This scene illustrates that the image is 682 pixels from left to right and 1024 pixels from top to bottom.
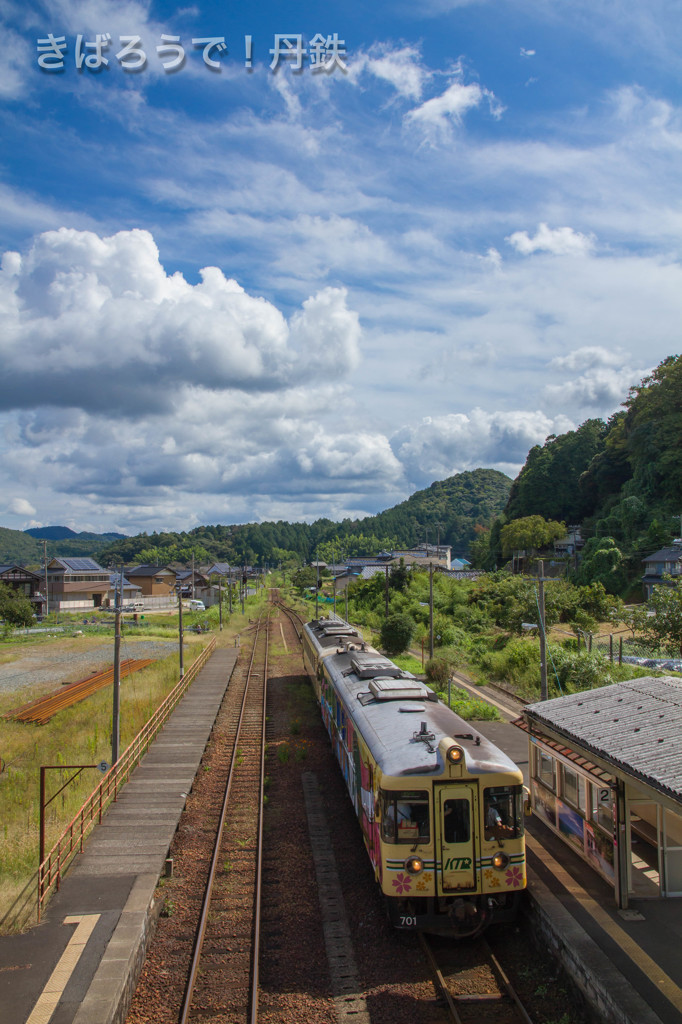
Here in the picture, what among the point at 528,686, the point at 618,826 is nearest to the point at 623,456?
the point at 528,686

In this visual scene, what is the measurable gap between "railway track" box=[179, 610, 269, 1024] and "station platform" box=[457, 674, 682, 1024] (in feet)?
12.1

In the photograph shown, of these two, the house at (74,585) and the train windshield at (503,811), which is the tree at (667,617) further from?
the house at (74,585)

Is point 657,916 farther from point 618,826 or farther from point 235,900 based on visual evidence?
point 235,900

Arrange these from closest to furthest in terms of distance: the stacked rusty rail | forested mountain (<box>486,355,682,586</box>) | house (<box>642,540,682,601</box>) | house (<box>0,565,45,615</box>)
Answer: the stacked rusty rail → house (<box>642,540,682,601</box>) → forested mountain (<box>486,355,682,586</box>) → house (<box>0,565,45,615</box>)

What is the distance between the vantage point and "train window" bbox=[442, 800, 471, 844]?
330 inches

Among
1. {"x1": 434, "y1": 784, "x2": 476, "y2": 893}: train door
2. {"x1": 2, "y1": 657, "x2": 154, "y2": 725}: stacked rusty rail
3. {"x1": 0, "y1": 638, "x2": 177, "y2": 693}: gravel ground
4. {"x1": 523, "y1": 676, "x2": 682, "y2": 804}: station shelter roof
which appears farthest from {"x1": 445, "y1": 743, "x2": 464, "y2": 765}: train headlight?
{"x1": 0, "y1": 638, "x2": 177, "y2": 693}: gravel ground

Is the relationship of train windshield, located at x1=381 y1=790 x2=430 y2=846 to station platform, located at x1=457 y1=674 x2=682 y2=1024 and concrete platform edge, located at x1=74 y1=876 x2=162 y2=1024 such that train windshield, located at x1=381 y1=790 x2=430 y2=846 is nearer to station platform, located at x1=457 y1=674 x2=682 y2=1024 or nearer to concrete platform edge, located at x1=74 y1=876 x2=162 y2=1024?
station platform, located at x1=457 y1=674 x2=682 y2=1024

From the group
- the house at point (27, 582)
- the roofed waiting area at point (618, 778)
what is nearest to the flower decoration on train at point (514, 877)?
the roofed waiting area at point (618, 778)

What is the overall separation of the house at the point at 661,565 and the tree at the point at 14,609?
47.4 meters

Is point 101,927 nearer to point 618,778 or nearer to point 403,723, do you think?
point 403,723

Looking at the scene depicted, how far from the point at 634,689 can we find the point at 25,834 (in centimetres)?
1136

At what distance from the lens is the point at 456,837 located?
27.6 feet

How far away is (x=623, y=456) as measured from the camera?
71.4 meters

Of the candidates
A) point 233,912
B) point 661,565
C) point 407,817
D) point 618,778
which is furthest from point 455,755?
point 661,565
